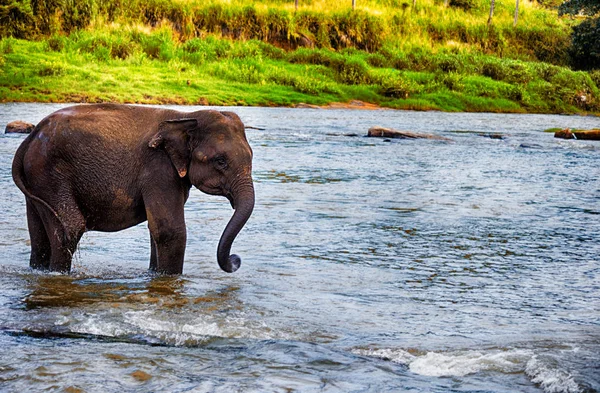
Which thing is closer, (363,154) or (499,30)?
(363,154)

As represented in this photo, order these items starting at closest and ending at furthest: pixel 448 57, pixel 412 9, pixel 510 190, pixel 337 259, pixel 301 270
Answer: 1. pixel 301 270
2. pixel 337 259
3. pixel 510 190
4. pixel 448 57
5. pixel 412 9

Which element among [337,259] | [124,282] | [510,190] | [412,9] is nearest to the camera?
[124,282]

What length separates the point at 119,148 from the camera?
7.81m

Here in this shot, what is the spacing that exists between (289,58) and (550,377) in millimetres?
38826

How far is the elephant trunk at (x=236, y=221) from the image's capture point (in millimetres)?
7328

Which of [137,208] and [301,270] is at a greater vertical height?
[137,208]

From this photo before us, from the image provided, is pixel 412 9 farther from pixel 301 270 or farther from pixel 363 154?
pixel 301 270

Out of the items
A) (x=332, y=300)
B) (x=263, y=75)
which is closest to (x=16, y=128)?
(x=332, y=300)

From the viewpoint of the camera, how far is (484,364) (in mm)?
5629

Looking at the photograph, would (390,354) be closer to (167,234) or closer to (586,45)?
(167,234)

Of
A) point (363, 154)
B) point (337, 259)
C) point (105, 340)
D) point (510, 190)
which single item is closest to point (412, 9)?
point (363, 154)

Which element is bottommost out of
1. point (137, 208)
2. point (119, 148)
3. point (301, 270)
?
point (301, 270)

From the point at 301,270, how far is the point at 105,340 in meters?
2.99

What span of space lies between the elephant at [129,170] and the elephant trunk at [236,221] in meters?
0.01
